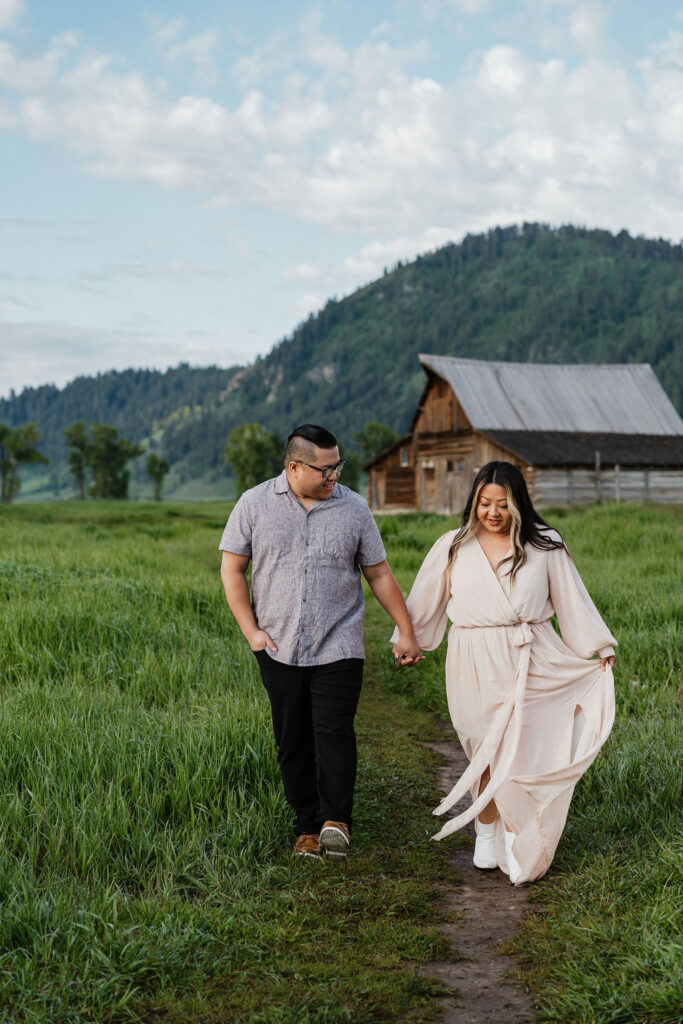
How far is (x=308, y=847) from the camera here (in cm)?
454

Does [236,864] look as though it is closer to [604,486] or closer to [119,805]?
[119,805]

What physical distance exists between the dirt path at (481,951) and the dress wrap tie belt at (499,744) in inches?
13.0

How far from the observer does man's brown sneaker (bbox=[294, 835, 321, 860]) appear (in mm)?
4500

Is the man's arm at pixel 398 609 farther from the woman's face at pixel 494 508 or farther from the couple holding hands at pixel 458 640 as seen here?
the woman's face at pixel 494 508

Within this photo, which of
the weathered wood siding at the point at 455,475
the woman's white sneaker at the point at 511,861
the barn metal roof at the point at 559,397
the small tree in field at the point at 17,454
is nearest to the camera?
the woman's white sneaker at the point at 511,861

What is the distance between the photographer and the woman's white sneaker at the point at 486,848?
4.65m

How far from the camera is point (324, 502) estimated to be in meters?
4.66

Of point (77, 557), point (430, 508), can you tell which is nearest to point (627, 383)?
point (430, 508)

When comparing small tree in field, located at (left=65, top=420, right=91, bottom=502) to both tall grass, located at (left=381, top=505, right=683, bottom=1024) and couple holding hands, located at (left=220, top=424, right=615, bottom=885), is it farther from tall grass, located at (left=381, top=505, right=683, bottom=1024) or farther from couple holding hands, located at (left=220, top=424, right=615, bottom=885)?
couple holding hands, located at (left=220, top=424, right=615, bottom=885)

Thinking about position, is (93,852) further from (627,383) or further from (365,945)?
(627,383)

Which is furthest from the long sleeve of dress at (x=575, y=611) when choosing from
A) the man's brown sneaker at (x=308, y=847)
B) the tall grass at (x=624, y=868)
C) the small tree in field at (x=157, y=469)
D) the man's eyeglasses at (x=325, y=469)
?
the small tree in field at (x=157, y=469)

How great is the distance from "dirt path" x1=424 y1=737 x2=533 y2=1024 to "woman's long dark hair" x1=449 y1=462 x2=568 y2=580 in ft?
5.08

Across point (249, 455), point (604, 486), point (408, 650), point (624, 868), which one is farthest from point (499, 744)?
point (249, 455)

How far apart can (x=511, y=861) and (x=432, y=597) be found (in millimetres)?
1388
